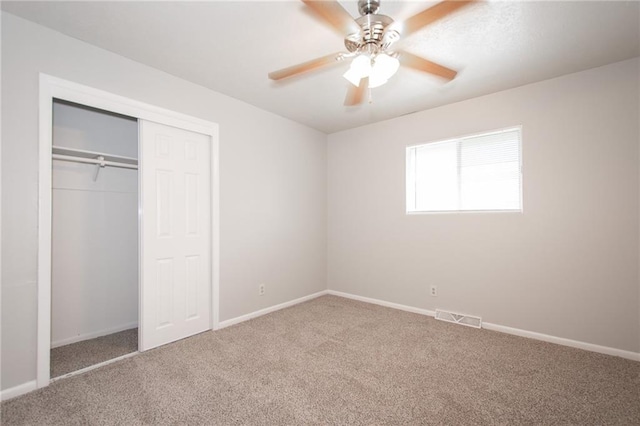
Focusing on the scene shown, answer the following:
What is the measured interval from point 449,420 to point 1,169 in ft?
10.6

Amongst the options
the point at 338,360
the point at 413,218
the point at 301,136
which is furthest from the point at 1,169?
the point at 413,218

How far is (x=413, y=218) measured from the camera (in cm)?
374

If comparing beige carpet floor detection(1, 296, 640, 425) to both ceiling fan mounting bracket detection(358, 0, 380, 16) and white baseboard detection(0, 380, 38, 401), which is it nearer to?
white baseboard detection(0, 380, 38, 401)

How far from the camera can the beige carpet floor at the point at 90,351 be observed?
2375 millimetres

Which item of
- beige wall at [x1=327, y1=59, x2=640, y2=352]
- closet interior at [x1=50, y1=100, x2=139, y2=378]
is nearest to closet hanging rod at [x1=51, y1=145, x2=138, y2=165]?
closet interior at [x1=50, y1=100, x2=139, y2=378]

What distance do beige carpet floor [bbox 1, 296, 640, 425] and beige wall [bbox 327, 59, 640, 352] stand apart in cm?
41

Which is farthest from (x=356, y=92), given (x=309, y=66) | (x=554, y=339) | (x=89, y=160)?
(x=554, y=339)

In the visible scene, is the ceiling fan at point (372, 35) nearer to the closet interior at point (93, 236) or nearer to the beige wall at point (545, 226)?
the beige wall at point (545, 226)

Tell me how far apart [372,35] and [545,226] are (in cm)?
251

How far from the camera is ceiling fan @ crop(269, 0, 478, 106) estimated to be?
4.62ft

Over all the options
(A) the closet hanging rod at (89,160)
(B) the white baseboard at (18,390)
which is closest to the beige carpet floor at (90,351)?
(B) the white baseboard at (18,390)

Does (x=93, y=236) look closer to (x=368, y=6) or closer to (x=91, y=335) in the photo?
(x=91, y=335)

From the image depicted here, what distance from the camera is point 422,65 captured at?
189 centimetres

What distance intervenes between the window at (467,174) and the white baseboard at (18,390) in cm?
379
